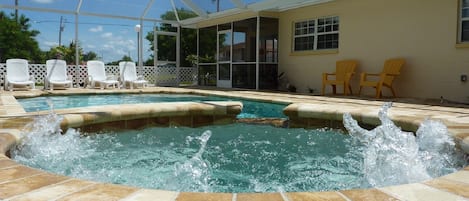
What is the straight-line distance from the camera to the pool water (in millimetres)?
2945

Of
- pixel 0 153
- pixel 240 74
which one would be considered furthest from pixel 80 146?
pixel 240 74

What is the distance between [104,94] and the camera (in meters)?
10.4

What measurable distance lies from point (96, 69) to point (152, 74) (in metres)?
2.88

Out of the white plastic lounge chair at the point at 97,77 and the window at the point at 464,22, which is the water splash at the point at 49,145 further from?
the white plastic lounge chair at the point at 97,77

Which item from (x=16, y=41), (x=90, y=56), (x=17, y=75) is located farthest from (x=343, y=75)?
(x=90, y=56)

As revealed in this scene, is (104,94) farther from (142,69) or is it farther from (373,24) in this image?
(373,24)

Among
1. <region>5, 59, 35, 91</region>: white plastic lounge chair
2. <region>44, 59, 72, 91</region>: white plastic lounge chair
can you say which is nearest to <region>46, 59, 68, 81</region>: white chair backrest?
<region>44, 59, 72, 91</region>: white plastic lounge chair

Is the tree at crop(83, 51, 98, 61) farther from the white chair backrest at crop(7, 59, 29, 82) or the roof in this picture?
the white chair backrest at crop(7, 59, 29, 82)

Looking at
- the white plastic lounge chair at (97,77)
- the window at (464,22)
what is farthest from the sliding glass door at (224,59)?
the window at (464,22)

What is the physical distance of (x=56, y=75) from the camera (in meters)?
11.5

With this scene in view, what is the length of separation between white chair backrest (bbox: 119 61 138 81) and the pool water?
848cm

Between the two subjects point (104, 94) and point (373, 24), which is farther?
point (104, 94)

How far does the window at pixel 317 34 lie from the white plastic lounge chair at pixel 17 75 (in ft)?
27.1

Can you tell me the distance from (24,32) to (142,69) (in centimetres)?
2212
